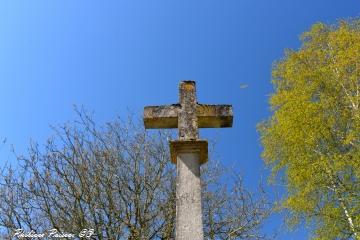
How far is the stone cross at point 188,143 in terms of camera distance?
397cm

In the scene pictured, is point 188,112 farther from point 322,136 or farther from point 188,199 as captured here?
point 322,136

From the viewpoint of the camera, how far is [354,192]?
32.7 feet

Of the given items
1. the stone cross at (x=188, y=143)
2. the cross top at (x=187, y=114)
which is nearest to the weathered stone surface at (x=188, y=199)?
the stone cross at (x=188, y=143)

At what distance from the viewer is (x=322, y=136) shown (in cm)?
1129

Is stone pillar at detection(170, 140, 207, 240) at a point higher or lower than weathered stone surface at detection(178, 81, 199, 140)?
lower

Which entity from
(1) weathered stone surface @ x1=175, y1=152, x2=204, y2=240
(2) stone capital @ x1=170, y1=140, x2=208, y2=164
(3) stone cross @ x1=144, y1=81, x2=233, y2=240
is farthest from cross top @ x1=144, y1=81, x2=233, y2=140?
(1) weathered stone surface @ x1=175, y1=152, x2=204, y2=240

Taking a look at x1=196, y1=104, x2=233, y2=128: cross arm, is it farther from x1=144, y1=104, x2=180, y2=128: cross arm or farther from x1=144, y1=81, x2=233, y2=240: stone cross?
x1=144, y1=104, x2=180, y2=128: cross arm

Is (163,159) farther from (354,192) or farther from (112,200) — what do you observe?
(354,192)

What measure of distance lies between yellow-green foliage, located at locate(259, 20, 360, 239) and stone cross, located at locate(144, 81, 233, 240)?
584 centimetres

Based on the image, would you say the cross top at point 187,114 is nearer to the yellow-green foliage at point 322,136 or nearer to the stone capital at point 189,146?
the stone capital at point 189,146

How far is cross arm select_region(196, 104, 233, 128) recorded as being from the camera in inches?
180

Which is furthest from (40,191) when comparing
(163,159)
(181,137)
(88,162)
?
(181,137)

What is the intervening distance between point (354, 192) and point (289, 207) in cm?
162

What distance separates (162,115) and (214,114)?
52cm
